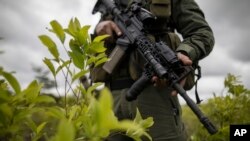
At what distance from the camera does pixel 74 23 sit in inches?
30.8

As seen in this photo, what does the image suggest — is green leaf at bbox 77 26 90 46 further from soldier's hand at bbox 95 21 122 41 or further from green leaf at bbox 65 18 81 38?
soldier's hand at bbox 95 21 122 41

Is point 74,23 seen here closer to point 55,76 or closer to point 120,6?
point 55,76

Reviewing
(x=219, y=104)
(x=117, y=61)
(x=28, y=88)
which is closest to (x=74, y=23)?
(x=28, y=88)

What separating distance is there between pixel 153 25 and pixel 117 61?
0.33 metres

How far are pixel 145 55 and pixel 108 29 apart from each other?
15.5 inches

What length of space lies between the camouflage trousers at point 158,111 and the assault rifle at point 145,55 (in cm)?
9

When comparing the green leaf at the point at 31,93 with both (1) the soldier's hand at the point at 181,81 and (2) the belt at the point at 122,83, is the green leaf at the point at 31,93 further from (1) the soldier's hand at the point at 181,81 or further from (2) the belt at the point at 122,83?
(2) the belt at the point at 122,83

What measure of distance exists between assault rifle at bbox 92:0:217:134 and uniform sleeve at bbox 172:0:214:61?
0.69 feet

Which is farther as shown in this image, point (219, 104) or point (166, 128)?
point (219, 104)

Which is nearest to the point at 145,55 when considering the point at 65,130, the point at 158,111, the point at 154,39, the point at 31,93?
the point at 154,39

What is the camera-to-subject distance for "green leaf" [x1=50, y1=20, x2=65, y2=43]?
0.71 metres

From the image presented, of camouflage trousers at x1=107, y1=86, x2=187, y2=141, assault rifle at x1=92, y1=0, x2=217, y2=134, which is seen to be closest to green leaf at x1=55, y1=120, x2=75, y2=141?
assault rifle at x1=92, y1=0, x2=217, y2=134

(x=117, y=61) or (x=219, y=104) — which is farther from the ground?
(x=117, y=61)

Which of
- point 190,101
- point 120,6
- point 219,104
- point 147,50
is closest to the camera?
point 190,101
